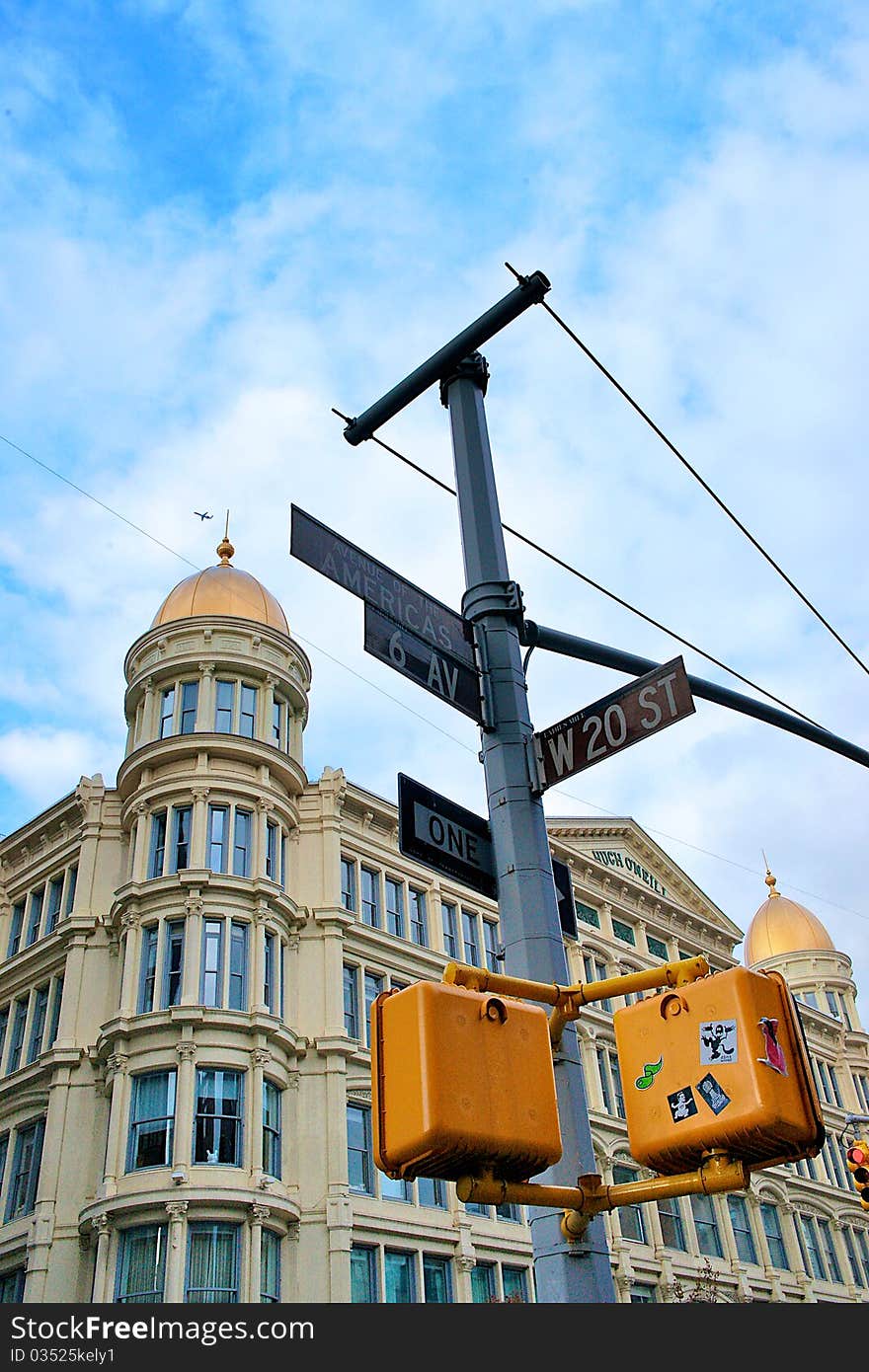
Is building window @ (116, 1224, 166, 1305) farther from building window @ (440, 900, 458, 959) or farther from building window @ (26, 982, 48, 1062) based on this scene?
building window @ (440, 900, 458, 959)

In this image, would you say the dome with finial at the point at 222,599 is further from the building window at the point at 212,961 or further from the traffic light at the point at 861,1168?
the traffic light at the point at 861,1168

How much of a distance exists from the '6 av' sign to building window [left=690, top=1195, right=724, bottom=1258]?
116 feet

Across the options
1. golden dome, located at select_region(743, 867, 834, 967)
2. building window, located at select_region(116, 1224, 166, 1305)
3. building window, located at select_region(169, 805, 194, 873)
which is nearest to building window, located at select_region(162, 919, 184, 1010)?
building window, located at select_region(169, 805, 194, 873)

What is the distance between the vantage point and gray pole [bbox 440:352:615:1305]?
448 centimetres

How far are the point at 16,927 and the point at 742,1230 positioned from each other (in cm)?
2542

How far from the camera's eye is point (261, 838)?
30.2 metres

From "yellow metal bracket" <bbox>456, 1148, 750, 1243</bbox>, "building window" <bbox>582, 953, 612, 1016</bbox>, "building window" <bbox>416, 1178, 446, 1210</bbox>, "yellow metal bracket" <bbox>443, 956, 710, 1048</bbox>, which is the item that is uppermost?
"building window" <bbox>582, 953, 612, 1016</bbox>

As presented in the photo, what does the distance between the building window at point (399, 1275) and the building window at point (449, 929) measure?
8.32 m

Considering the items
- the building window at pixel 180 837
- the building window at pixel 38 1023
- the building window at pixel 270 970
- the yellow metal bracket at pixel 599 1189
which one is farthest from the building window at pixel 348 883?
the yellow metal bracket at pixel 599 1189

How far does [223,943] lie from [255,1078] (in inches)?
127

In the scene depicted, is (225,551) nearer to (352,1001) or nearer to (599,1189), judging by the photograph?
(352,1001)

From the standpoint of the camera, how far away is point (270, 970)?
94.6ft

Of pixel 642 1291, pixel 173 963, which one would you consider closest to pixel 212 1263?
pixel 173 963
